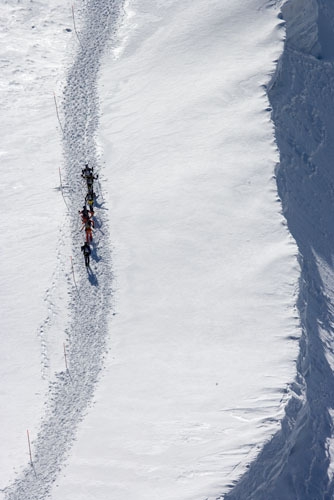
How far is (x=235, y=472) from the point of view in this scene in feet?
112

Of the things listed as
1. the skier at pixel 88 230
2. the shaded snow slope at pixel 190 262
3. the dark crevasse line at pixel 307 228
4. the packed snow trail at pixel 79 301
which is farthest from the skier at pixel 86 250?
the dark crevasse line at pixel 307 228

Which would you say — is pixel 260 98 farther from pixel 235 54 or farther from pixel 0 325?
pixel 0 325

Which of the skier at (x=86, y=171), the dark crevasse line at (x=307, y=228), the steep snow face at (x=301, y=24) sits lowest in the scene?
the dark crevasse line at (x=307, y=228)

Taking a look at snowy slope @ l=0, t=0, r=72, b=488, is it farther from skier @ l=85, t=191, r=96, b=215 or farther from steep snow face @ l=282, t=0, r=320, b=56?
steep snow face @ l=282, t=0, r=320, b=56

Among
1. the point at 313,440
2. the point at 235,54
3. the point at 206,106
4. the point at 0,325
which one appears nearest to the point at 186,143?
the point at 206,106

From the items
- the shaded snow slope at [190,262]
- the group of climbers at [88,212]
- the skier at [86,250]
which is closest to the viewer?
the shaded snow slope at [190,262]

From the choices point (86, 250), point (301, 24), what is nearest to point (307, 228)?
point (86, 250)

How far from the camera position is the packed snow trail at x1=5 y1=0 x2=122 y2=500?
35.7 m

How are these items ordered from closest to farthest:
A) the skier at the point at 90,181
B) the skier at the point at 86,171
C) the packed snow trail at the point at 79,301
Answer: the packed snow trail at the point at 79,301
the skier at the point at 90,181
the skier at the point at 86,171

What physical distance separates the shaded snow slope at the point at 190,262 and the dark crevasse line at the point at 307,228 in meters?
0.73

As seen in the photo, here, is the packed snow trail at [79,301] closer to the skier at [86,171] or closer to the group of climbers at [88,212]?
the group of climbers at [88,212]

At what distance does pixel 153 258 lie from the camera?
43625 mm

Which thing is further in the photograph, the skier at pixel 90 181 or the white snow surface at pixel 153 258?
the skier at pixel 90 181

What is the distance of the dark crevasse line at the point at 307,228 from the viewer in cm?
3603
